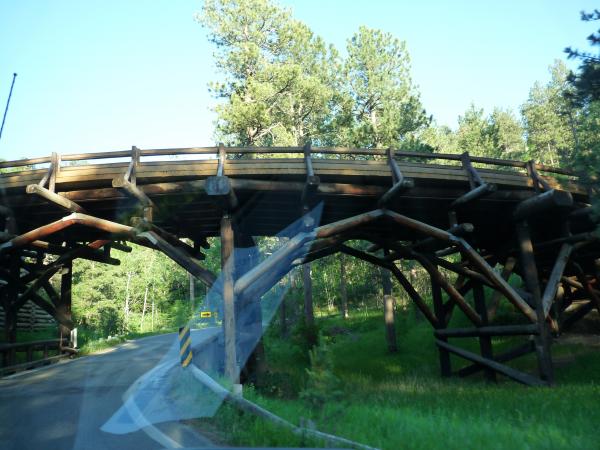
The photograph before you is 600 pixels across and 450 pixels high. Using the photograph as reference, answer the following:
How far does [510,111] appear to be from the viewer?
79.9 m

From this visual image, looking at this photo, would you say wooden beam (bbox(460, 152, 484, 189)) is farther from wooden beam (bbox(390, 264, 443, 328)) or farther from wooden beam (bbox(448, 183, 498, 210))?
wooden beam (bbox(390, 264, 443, 328))

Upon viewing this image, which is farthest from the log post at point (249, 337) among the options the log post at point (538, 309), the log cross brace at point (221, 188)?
the log post at point (538, 309)

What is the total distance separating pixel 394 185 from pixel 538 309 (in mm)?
5150

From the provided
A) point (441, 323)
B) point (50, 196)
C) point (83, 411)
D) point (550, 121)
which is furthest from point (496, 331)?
point (550, 121)

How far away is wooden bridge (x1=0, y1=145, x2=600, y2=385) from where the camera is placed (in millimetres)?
11344

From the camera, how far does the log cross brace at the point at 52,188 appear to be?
35.6ft

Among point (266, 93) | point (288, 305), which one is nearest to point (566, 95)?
point (266, 93)

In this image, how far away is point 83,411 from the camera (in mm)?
8906

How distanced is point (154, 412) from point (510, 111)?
82.6m

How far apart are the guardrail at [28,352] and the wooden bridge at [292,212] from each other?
2.39 ft

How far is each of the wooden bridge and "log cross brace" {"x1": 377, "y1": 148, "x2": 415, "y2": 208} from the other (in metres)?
0.03

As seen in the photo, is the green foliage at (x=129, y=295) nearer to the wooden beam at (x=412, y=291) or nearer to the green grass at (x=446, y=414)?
the wooden beam at (x=412, y=291)

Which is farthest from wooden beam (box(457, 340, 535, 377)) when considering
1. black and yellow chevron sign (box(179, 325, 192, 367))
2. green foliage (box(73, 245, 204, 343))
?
green foliage (box(73, 245, 204, 343))

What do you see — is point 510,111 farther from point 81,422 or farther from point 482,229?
point 81,422
